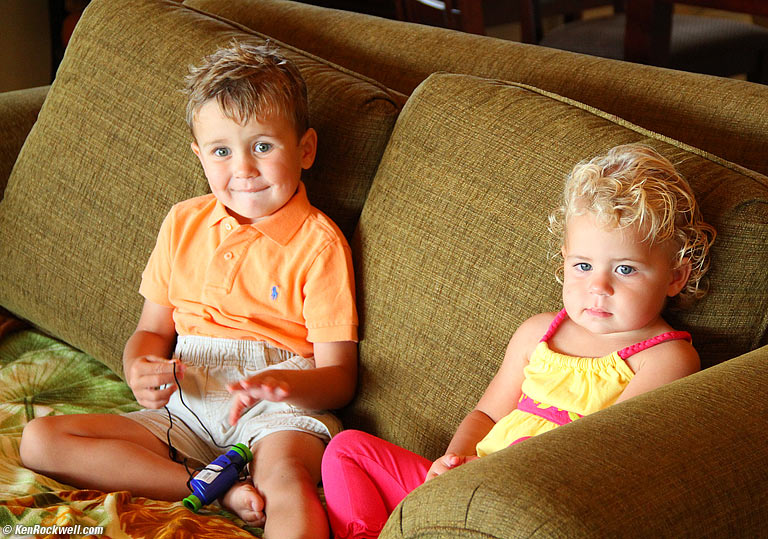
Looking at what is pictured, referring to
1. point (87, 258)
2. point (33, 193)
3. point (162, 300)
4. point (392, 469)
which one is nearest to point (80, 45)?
point (33, 193)

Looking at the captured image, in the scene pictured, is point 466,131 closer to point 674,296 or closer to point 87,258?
point 674,296

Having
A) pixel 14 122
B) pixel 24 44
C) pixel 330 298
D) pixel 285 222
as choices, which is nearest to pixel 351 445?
pixel 330 298

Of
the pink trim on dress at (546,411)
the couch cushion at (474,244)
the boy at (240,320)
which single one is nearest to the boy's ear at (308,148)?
the boy at (240,320)

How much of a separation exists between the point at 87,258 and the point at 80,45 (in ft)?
1.57

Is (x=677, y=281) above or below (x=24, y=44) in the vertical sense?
above

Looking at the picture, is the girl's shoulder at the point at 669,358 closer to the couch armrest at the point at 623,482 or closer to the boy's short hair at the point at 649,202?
the boy's short hair at the point at 649,202

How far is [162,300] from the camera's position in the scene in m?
1.67

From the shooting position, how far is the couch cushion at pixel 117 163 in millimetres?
1681

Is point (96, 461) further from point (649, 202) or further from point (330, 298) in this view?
point (649, 202)

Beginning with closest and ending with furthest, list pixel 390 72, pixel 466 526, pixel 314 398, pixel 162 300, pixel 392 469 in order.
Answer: pixel 466 526 < pixel 392 469 < pixel 314 398 < pixel 162 300 < pixel 390 72

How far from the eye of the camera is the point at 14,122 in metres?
2.10

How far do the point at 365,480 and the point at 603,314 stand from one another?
1.41 ft

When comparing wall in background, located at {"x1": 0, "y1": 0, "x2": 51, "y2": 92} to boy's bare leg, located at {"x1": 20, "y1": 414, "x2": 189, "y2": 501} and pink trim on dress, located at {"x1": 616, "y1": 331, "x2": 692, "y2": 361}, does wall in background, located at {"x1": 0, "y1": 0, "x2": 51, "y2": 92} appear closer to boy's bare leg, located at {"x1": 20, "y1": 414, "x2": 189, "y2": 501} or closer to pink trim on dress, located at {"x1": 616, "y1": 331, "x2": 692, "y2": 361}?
boy's bare leg, located at {"x1": 20, "y1": 414, "x2": 189, "y2": 501}

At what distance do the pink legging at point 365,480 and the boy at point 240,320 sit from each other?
84 mm
